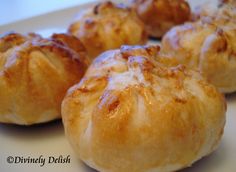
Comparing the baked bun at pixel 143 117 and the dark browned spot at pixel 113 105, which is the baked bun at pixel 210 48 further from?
the dark browned spot at pixel 113 105

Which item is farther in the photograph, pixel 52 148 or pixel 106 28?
pixel 106 28

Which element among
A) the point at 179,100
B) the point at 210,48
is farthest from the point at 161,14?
the point at 179,100

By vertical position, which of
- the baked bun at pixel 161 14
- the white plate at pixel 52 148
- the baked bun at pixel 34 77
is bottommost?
the white plate at pixel 52 148

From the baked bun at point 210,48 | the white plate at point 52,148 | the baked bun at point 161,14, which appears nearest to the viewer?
the white plate at point 52,148

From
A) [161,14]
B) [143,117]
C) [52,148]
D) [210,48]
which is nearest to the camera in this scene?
[143,117]

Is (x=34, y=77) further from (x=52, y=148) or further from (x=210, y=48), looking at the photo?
(x=210, y=48)

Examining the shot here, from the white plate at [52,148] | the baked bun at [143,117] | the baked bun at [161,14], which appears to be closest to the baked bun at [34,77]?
the white plate at [52,148]

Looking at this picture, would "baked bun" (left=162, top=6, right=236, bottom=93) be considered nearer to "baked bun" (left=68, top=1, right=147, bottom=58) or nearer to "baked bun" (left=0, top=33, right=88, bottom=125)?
"baked bun" (left=68, top=1, right=147, bottom=58)
